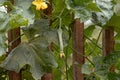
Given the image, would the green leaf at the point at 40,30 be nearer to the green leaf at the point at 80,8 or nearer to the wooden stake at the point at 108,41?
the green leaf at the point at 80,8

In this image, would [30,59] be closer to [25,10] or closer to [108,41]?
[25,10]

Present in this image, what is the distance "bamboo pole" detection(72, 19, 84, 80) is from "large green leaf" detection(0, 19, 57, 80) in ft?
0.52

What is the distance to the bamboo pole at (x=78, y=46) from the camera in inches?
41.1

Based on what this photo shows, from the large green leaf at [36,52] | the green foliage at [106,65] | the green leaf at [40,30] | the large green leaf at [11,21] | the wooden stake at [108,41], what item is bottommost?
the green foliage at [106,65]

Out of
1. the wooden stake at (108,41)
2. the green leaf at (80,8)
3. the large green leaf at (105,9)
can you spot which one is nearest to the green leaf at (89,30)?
the wooden stake at (108,41)

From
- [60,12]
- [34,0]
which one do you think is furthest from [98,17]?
[34,0]

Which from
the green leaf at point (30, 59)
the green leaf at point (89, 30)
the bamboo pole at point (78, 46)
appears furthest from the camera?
the green leaf at point (89, 30)

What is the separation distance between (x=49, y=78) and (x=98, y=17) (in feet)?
0.75

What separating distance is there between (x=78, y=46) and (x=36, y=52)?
0.20 metres

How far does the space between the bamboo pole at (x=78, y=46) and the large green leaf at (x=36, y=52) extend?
0.52ft

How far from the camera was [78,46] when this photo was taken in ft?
3.47

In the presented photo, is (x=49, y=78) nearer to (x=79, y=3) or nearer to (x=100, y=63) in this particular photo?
(x=100, y=63)

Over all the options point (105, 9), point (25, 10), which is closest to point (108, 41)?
point (105, 9)

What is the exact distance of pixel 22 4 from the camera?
0.80m
